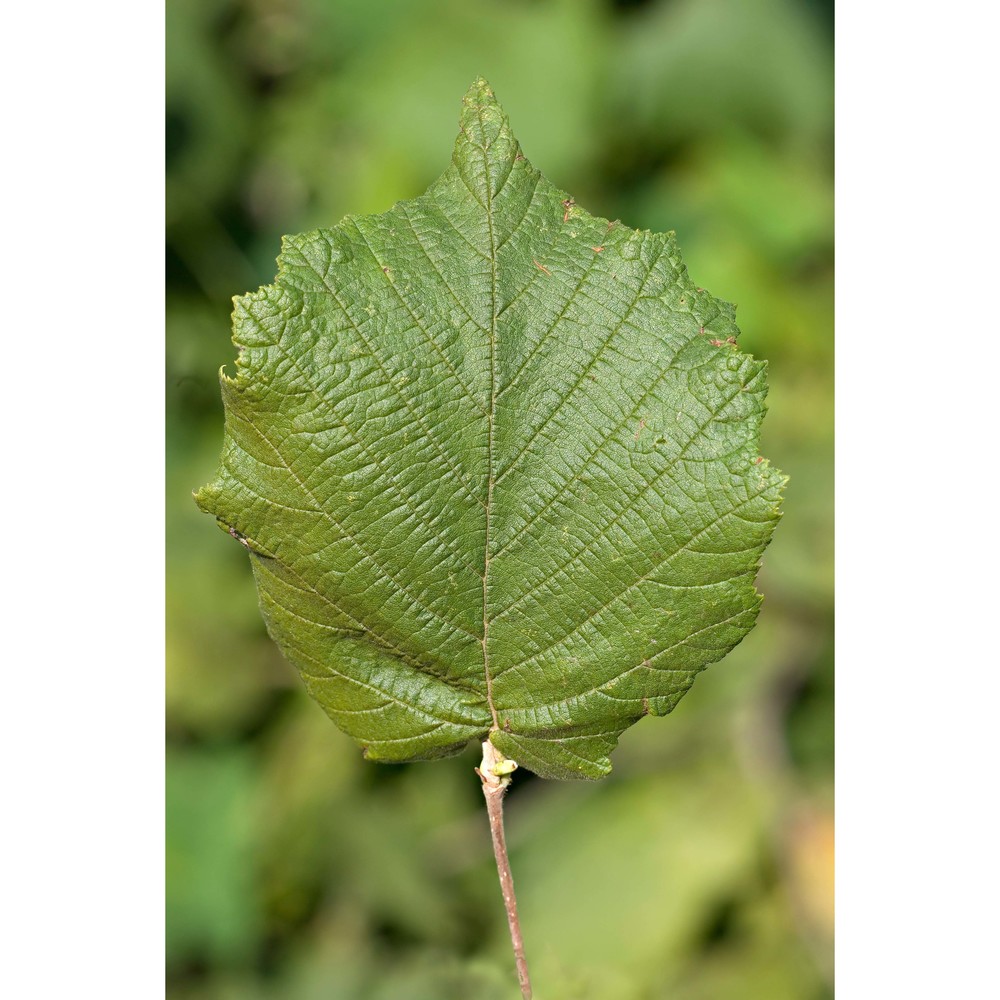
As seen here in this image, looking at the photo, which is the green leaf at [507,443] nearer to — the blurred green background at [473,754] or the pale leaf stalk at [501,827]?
the pale leaf stalk at [501,827]

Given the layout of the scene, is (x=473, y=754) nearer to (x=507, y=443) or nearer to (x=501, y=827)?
(x=501, y=827)

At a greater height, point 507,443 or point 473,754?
point 507,443

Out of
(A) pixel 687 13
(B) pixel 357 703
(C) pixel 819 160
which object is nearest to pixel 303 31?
(A) pixel 687 13

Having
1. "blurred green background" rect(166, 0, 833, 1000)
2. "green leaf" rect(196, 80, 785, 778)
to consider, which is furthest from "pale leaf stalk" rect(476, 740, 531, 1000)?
"blurred green background" rect(166, 0, 833, 1000)

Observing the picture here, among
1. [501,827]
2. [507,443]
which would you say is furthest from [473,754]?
[507,443]

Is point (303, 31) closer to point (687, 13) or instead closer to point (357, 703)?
point (687, 13)

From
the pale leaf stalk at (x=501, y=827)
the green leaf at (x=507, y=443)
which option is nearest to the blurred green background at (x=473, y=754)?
the pale leaf stalk at (x=501, y=827)

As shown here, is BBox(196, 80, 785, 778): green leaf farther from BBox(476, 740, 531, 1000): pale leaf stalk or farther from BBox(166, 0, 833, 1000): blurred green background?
BBox(166, 0, 833, 1000): blurred green background
